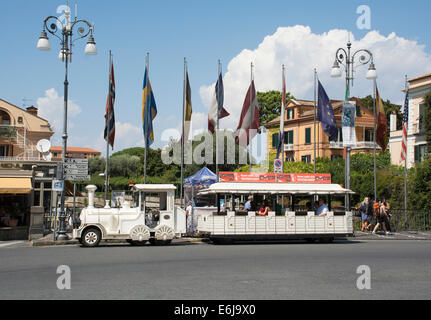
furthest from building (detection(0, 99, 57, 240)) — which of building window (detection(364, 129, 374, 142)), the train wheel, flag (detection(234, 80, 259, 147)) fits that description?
building window (detection(364, 129, 374, 142))

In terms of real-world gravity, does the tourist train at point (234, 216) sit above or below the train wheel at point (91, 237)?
above

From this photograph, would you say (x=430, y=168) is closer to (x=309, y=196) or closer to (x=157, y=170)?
(x=309, y=196)

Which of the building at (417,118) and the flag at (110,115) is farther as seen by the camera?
the building at (417,118)

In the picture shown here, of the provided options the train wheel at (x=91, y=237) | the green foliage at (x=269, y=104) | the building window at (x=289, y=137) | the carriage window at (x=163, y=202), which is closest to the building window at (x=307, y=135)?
the building window at (x=289, y=137)

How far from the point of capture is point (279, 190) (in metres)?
20.8

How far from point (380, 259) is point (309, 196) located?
315 inches

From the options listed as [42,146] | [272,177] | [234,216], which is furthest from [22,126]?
[234,216]

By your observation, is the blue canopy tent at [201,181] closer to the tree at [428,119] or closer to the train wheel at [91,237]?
the train wheel at [91,237]

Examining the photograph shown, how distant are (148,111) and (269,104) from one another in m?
50.9

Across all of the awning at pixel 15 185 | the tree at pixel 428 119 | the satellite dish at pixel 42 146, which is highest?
the tree at pixel 428 119

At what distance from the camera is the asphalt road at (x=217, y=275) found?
8.59 metres

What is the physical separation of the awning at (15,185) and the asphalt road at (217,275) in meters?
8.41

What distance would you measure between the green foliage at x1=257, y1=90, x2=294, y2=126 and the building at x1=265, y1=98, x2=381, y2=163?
7.74 m

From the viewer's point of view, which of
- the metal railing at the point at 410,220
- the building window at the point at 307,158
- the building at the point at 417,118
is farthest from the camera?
the building window at the point at 307,158
